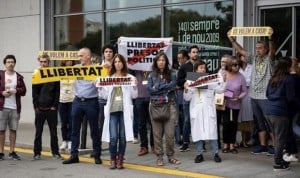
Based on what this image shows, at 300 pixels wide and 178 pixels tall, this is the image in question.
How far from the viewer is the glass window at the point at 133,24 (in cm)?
1380

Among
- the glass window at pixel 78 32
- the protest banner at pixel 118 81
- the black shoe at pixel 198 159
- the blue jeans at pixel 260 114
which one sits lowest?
the black shoe at pixel 198 159

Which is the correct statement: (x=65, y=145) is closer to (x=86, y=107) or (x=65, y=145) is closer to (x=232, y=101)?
(x=86, y=107)

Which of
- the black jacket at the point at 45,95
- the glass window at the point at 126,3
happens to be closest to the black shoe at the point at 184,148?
the black jacket at the point at 45,95

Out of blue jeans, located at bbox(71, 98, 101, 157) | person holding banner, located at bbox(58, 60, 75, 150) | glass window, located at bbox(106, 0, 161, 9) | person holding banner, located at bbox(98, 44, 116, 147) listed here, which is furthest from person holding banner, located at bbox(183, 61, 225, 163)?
glass window, located at bbox(106, 0, 161, 9)

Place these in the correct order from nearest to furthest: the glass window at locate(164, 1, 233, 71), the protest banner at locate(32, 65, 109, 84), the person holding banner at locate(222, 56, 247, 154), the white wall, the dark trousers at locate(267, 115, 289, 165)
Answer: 1. the dark trousers at locate(267, 115, 289, 165)
2. the protest banner at locate(32, 65, 109, 84)
3. the person holding banner at locate(222, 56, 247, 154)
4. the glass window at locate(164, 1, 233, 71)
5. the white wall

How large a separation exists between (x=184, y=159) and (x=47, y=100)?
105 inches

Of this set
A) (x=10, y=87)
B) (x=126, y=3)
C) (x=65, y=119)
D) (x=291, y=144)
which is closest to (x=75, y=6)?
(x=126, y=3)

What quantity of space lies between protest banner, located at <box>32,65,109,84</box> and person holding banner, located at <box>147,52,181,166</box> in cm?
85

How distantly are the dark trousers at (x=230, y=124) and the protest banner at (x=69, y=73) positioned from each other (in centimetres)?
247

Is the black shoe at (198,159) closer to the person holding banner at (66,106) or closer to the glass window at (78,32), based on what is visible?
the person holding banner at (66,106)

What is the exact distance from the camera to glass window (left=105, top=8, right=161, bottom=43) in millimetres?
13797

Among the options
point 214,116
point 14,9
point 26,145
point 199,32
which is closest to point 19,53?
point 14,9

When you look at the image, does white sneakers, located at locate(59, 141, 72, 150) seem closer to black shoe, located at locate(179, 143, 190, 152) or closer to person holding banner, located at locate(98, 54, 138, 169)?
person holding banner, located at locate(98, 54, 138, 169)

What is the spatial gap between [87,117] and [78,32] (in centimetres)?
659
